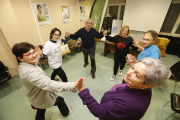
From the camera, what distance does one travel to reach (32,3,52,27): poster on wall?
3.11 meters

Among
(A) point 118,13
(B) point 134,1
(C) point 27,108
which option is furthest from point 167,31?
(C) point 27,108

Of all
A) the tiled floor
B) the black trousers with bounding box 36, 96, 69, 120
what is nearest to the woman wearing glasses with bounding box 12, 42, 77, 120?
the black trousers with bounding box 36, 96, 69, 120

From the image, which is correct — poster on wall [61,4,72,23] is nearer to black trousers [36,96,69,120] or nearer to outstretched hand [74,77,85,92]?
black trousers [36,96,69,120]

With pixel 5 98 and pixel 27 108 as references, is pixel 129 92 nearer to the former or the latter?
pixel 27 108

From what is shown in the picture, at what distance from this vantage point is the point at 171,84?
2584mm

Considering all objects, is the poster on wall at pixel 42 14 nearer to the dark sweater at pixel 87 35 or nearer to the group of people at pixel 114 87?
the dark sweater at pixel 87 35

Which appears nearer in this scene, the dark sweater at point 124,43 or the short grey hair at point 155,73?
the short grey hair at point 155,73

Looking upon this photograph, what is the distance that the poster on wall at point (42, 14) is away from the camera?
3.11 m

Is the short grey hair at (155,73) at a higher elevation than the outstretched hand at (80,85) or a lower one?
higher

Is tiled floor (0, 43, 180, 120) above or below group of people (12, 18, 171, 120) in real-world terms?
below

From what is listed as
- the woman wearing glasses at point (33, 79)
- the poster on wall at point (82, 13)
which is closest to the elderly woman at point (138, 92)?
the woman wearing glasses at point (33, 79)

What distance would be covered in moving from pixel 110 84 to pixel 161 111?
4.17ft

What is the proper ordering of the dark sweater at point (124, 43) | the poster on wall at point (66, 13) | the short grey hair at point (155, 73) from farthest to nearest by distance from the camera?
the poster on wall at point (66, 13)
the dark sweater at point (124, 43)
the short grey hair at point (155, 73)

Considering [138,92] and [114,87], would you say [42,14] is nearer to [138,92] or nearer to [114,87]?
[114,87]
